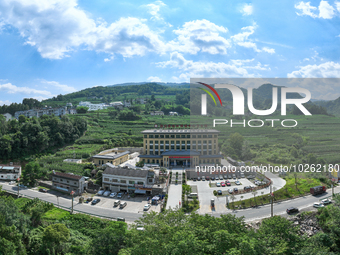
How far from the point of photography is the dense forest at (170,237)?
10.3 m

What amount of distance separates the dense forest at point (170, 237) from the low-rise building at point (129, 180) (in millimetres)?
6371

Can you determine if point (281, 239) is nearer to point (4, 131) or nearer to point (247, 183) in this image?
point (247, 183)

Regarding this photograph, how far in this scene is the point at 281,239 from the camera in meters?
12.1

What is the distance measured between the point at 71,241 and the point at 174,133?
20.0m

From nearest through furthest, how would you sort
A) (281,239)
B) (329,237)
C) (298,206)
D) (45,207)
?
(281,239), (329,237), (45,207), (298,206)

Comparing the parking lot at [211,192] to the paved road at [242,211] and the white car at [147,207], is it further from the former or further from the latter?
the white car at [147,207]

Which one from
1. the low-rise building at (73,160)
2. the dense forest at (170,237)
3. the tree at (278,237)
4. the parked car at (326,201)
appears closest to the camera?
the dense forest at (170,237)

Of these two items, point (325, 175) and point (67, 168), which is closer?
point (325, 175)

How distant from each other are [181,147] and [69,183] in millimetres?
15585

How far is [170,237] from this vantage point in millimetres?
11281

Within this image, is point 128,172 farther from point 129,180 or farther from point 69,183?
point 69,183

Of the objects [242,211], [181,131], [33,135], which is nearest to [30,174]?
[33,135]

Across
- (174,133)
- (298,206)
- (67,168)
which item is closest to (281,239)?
(298,206)

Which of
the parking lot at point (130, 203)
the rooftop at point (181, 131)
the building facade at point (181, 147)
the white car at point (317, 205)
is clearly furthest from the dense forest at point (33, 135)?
the white car at point (317, 205)
